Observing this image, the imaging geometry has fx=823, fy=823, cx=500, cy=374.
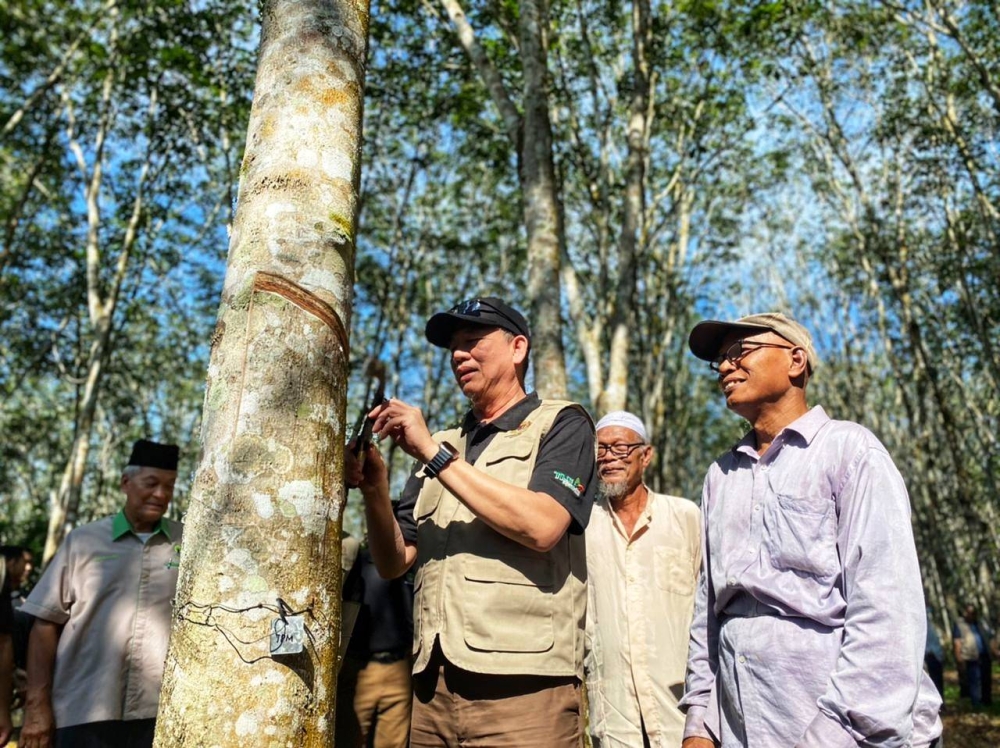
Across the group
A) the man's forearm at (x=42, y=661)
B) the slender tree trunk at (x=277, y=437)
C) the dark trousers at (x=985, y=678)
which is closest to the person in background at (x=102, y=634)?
the man's forearm at (x=42, y=661)

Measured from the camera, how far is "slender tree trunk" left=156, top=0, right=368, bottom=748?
60.5 inches

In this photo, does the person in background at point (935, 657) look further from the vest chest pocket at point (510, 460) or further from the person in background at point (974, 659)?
the vest chest pocket at point (510, 460)

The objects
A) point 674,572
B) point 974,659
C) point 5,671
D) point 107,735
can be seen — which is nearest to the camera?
point 674,572

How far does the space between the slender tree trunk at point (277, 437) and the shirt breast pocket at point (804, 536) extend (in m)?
1.07

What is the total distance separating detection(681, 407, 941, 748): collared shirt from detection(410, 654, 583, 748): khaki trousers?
0.34 meters

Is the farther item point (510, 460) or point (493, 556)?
point (510, 460)

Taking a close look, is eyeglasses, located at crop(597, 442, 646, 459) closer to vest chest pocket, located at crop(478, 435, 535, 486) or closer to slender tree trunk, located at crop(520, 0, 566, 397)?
vest chest pocket, located at crop(478, 435, 535, 486)

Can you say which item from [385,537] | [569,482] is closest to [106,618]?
[385,537]

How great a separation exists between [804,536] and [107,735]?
10.2ft

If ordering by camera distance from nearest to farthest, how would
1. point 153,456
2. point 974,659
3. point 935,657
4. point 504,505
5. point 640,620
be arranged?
point 504,505 < point 640,620 < point 153,456 < point 935,657 < point 974,659

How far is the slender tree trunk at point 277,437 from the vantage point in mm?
1536

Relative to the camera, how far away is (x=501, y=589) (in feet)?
7.55

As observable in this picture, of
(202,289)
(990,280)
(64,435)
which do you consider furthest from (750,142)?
(64,435)

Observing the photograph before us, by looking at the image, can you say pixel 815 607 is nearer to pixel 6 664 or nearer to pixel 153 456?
pixel 153 456
